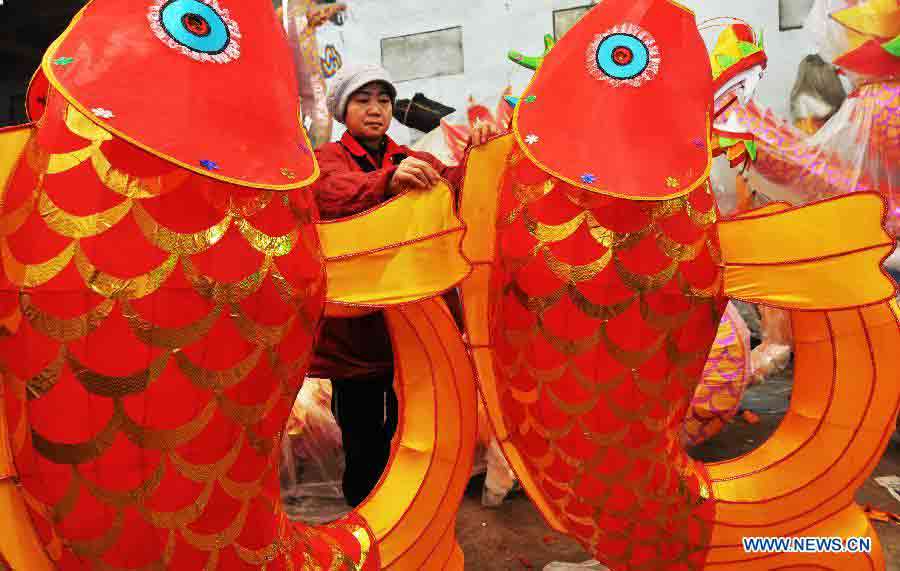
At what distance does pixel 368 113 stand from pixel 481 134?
48 centimetres

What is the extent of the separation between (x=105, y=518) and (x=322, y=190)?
2.58ft

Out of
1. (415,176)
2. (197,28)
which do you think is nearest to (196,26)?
(197,28)

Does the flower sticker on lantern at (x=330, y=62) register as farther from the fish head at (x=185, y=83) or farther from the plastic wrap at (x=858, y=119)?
the fish head at (x=185, y=83)

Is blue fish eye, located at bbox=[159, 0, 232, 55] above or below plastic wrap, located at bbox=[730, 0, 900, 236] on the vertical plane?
above

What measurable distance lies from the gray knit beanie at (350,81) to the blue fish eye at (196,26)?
817 millimetres

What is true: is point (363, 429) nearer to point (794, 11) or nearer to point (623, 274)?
point (623, 274)

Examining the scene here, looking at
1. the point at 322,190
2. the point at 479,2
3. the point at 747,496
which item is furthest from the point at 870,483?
the point at 479,2

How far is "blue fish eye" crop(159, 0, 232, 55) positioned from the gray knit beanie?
82 centimetres

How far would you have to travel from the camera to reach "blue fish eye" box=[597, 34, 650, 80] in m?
1.29

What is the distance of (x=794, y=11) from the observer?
4.71m

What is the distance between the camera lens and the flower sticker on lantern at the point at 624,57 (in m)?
1.29

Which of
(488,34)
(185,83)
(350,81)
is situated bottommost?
(488,34)

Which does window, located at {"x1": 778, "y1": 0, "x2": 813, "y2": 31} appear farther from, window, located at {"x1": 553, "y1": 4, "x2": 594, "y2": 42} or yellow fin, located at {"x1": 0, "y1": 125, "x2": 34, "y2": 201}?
yellow fin, located at {"x1": 0, "y1": 125, "x2": 34, "y2": 201}

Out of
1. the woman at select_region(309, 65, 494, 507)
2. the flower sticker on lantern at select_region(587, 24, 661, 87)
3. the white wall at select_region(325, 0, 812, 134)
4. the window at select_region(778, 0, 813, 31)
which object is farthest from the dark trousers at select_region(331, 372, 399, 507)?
the window at select_region(778, 0, 813, 31)
